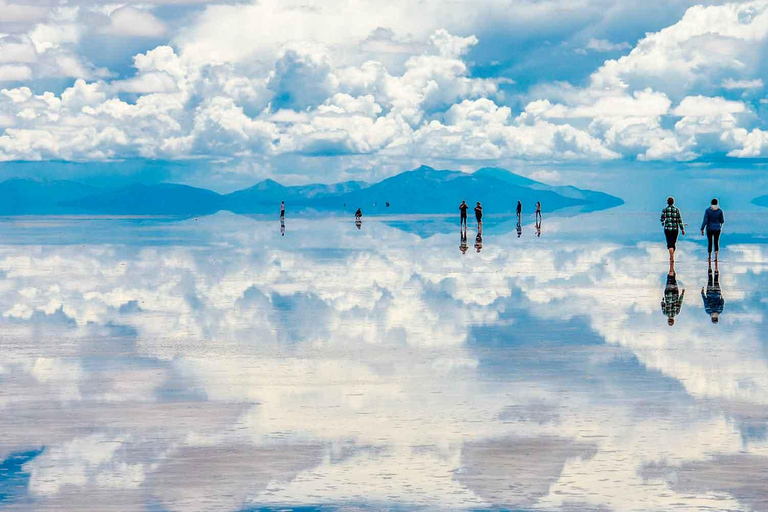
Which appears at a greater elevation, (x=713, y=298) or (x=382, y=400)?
(x=713, y=298)

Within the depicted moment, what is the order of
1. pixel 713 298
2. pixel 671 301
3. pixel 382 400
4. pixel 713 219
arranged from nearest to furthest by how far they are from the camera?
pixel 382 400
pixel 671 301
pixel 713 298
pixel 713 219

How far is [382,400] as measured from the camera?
43.4 feet

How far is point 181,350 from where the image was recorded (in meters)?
17.7

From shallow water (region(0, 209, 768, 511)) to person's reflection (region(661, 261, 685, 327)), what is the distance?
0.22 metres

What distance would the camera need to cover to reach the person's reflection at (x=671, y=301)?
22.4 metres

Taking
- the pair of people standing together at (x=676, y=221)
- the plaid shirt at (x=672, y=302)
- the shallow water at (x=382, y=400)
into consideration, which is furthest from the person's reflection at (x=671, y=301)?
the pair of people standing together at (x=676, y=221)

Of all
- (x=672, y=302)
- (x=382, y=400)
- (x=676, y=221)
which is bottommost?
(x=382, y=400)

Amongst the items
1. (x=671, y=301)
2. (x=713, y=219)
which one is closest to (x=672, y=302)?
(x=671, y=301)

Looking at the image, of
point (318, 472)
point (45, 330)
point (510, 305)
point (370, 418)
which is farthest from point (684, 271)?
point (318, 472)

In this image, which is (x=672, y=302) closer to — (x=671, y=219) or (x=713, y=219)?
(x=671, y=219)

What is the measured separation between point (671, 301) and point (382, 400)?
13748 millimetres

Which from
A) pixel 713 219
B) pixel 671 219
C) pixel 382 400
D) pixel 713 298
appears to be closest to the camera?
pixel 382 400

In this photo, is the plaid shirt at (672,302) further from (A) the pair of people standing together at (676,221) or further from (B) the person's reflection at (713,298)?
(A) the pair of people standing together at (676,221)

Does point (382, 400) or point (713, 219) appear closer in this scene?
point (382, 400)
